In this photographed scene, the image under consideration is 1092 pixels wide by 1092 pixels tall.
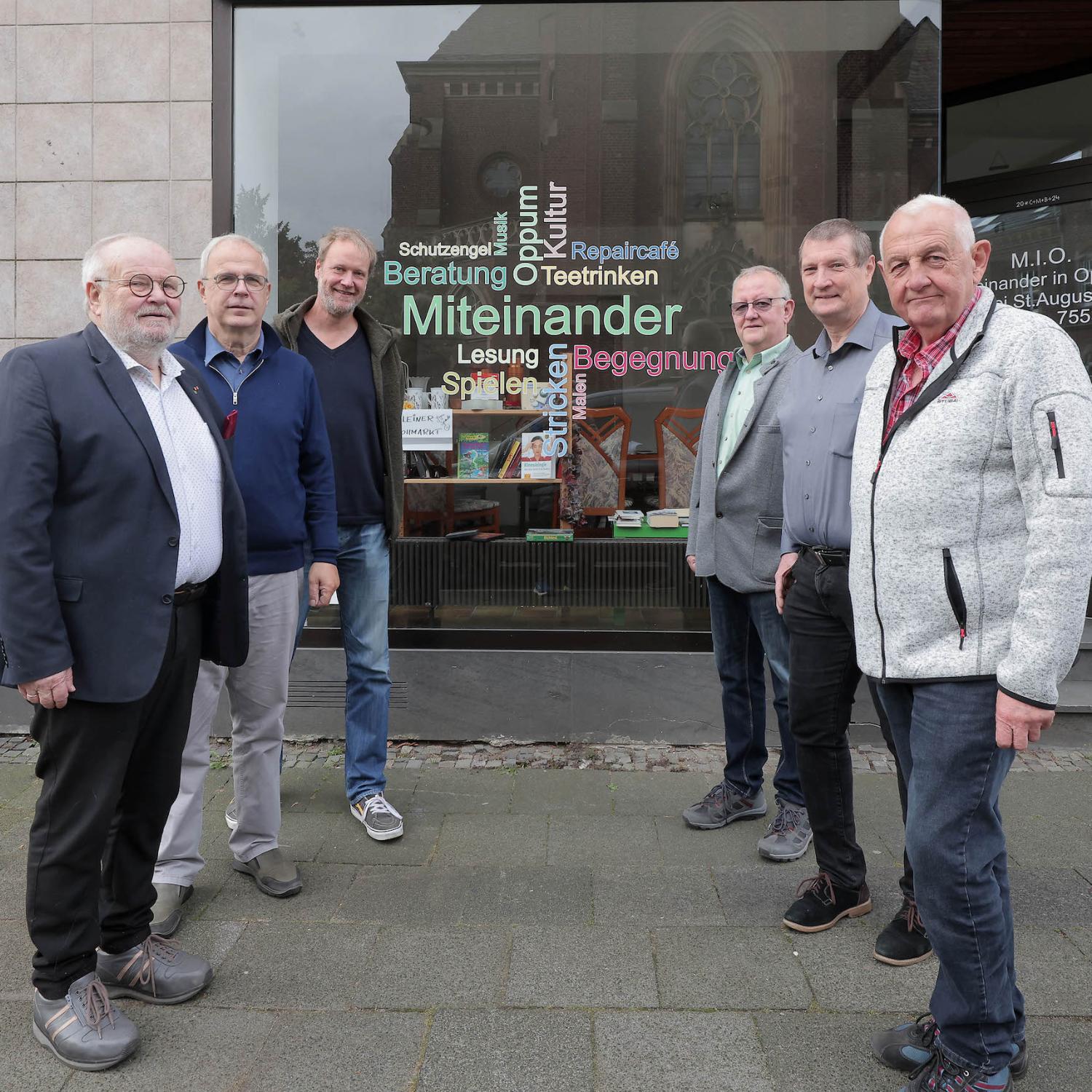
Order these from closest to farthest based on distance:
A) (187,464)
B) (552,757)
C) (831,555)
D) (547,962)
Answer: (187,464), (547,962), (831,555), (552,757)

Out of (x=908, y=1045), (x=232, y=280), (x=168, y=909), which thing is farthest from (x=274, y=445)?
(x=908, y=1045)

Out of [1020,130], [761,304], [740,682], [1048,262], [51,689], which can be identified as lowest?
[740,682]

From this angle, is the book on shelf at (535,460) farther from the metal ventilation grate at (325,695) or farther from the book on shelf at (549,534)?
the metal ventilation grate at (325,695)

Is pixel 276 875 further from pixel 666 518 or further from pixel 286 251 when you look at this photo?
pixel 286 251

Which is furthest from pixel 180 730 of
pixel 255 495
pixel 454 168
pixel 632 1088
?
pixel 454 168

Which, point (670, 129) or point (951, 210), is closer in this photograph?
point (951, 210)

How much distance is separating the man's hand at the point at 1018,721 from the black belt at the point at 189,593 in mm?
2120

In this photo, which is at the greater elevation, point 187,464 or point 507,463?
point 507,463

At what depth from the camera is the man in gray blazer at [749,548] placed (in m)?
4.23

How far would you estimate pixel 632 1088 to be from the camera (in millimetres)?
2639

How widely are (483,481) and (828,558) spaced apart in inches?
120

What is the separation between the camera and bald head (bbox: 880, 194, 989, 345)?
2.56 m

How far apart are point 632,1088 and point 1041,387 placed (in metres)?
1.86

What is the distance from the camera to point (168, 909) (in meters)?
3.55
